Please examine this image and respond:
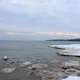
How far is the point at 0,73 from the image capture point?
1298 centimetres

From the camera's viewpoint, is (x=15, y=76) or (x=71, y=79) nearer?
(x=71, y=79)

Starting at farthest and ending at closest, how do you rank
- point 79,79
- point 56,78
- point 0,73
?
point 0,73 → point 56,78 → point 79,79

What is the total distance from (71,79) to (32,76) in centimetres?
298

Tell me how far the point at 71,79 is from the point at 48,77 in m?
1.72

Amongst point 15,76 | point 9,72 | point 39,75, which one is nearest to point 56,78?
point 39,75

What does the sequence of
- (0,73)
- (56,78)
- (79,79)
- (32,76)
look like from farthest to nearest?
(0,73)
(32,76)
(56,78)
(79,79)

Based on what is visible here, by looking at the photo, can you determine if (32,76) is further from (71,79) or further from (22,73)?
(71,79)

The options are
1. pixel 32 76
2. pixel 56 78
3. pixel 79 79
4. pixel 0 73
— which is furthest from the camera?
pixel 0 73

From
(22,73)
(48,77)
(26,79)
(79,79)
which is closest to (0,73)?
Result: (22,73)

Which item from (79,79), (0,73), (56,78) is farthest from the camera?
(0,73)

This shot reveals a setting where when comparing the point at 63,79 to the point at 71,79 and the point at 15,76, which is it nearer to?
the point at 71,79

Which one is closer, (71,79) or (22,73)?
(71,79)

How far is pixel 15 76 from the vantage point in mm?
12148

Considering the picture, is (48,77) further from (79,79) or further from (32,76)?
(79,79)
